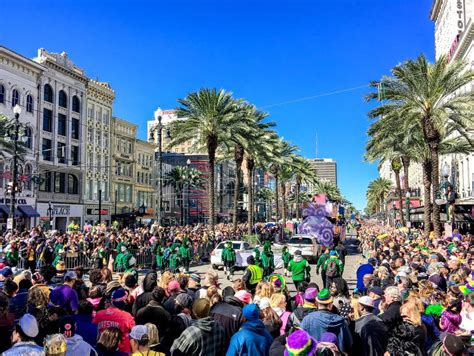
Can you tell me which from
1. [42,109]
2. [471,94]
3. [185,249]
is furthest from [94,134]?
[471,94]

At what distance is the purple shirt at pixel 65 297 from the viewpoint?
682 cm

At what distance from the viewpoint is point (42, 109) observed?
141 ft

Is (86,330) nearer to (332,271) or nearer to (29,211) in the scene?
(332,271)

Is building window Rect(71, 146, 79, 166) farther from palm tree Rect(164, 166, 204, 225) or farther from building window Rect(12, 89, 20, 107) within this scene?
palm tree Rect(164, 166, 204, 225)

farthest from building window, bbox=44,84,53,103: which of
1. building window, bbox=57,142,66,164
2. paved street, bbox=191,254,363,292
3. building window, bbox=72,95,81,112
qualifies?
paved street, bbox=191,254,363,292

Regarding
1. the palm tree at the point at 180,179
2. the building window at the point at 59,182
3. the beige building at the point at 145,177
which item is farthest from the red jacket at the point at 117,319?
the palm tree at the point at 180,179

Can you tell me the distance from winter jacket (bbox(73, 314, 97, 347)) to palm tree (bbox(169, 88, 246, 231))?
2325 centimetres

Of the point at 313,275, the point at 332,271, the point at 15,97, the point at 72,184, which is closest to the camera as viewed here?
the point at 332,271

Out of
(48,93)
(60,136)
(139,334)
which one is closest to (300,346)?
(139,334)

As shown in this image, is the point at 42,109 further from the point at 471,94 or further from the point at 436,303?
the point at 436,303

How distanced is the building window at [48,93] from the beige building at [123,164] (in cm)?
1127

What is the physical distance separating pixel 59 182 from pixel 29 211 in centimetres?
649

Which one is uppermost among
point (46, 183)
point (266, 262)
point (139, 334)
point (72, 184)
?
point (72, 184)

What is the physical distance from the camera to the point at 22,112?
3991 cm
